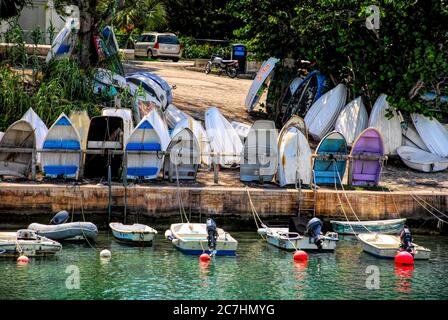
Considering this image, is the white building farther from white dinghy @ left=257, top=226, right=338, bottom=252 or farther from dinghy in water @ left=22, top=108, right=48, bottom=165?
white dinghy @ left=257, top=226, right=338, bottom=252

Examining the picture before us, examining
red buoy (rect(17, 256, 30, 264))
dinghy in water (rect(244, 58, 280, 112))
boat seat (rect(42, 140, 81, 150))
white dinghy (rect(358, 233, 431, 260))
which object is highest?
dinghy in water (rect(244, 58, 280, 112))

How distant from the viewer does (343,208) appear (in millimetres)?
30703

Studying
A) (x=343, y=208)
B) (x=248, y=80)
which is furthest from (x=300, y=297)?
(x=248, y=80)

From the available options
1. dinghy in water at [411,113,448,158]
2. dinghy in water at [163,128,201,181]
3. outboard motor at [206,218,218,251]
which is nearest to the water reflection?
outboard motor at [206,218,218,251]

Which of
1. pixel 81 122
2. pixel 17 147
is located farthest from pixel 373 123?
pixel 17 147

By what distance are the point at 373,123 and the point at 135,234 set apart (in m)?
9.75

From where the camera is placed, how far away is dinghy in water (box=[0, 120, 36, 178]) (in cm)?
3047

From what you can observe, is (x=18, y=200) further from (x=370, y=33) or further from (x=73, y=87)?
(x=370, y=33)

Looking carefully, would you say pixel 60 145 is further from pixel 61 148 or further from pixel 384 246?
pixel 384 246

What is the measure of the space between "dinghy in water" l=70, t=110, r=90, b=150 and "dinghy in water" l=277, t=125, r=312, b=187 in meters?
5.13

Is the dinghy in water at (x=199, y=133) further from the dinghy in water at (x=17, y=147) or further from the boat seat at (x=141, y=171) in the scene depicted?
the dinghy in water at (x=17, y=147)

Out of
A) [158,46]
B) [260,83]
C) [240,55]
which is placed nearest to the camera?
[260,83]

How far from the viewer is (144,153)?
30.9 meters
